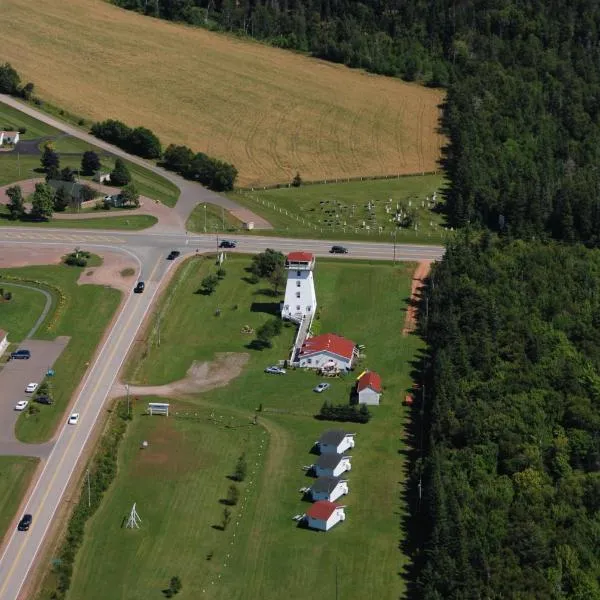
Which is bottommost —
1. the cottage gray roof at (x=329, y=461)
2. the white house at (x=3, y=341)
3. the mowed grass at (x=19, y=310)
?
the mowed grass at (x=19, y=310)

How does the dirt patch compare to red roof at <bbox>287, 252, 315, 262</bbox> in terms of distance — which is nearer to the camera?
the dirt patch

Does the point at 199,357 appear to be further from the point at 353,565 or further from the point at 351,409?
the point at 353,565

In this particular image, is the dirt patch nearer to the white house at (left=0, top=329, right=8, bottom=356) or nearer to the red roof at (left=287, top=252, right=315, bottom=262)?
the red roof at (left=287, top=252, right=315, bottom=262)

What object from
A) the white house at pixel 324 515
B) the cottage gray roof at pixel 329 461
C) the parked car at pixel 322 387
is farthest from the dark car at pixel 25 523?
the parked car at pixel 322 387

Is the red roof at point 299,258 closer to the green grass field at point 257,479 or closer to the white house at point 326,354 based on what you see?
the green grass field at point 257,479

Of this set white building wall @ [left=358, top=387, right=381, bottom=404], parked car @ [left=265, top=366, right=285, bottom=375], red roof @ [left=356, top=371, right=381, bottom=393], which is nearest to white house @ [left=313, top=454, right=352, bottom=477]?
white building wall @ [left=358, top=387, right=381, bottom=404]

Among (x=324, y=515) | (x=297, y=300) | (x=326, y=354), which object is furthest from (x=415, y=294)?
(x=324, y=515)

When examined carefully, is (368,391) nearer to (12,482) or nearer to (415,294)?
(415,294)

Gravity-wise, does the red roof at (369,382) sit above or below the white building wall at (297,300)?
above
